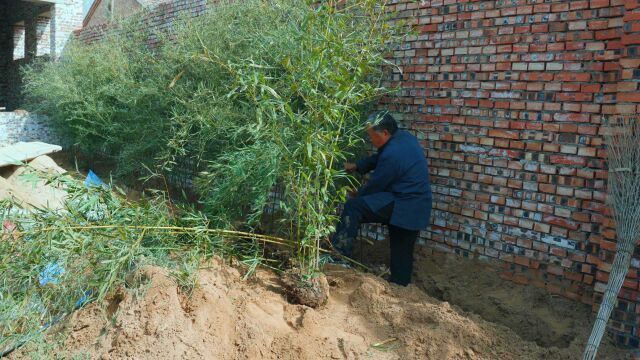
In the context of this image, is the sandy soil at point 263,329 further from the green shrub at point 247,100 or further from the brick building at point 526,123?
the brick building at point 526,123

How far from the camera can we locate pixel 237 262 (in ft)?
13.3

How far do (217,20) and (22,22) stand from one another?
1621cm

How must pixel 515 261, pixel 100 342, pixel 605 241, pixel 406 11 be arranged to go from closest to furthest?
pixel 100 342
pixel 605 241
pixel 515 261
pixel 406 11

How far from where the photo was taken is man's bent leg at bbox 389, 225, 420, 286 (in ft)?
15.0

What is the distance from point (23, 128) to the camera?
11.3 metres

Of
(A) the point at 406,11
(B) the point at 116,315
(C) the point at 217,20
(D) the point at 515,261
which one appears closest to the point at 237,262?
(B) the point at 116,315

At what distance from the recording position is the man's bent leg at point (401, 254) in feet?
15.0

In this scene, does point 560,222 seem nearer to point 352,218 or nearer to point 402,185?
point 402,185

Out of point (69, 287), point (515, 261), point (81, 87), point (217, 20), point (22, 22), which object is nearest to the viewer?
point (69, 287)

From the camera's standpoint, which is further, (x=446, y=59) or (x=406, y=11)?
(x=406, y=11)

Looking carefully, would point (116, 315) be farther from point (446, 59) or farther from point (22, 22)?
point (22, 22)

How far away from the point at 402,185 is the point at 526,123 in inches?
43.1

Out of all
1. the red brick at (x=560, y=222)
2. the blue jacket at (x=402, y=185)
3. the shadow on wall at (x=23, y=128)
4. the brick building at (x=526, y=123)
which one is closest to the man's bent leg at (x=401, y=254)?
the blue jacket at (x=402, y=185)

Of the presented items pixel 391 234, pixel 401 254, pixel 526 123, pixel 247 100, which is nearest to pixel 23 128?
pixel 247 100
